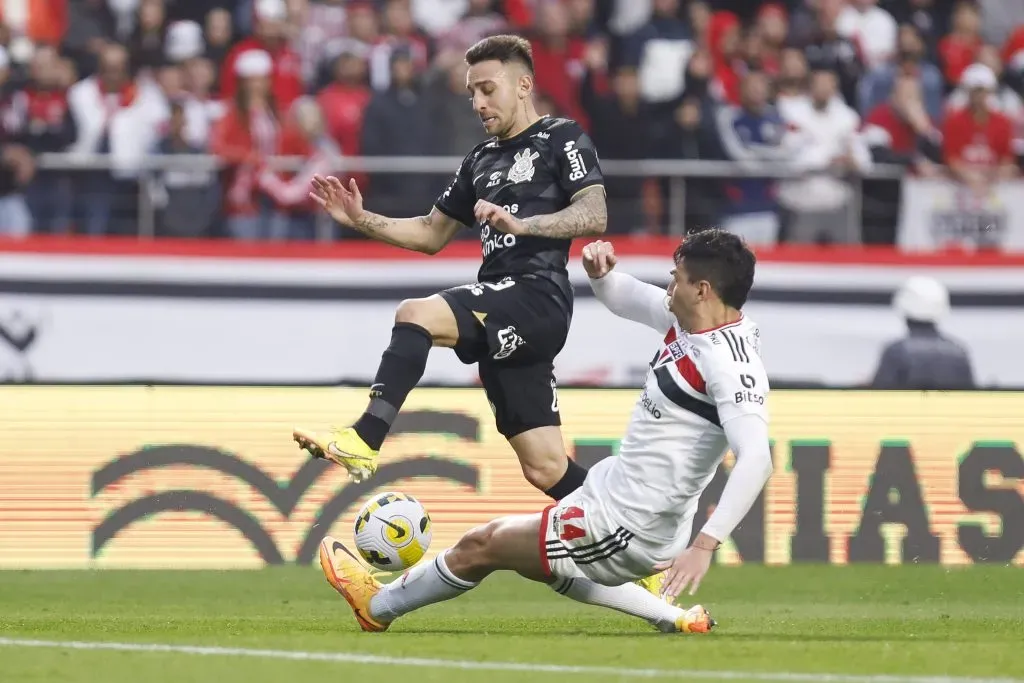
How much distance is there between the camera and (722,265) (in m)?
6.87

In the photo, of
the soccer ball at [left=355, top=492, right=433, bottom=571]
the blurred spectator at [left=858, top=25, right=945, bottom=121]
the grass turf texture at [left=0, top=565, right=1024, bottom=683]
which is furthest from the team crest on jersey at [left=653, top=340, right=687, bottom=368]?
the blurred spectator at [left=858, top=25, right=945, bottom=121]

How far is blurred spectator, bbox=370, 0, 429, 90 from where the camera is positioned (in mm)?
16250

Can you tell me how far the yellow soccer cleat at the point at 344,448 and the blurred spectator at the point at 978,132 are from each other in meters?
9.40

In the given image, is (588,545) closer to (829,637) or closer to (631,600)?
(631,600)

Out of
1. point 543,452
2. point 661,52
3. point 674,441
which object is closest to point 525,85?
point 543,452

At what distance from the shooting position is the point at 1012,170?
15773mm

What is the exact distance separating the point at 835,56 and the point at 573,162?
887 cm

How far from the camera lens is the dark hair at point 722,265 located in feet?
22.5

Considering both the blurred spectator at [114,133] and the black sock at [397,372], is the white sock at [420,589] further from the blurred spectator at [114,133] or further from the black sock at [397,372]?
the blurred spectator at [114,133]

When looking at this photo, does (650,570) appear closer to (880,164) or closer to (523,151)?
(523,151)

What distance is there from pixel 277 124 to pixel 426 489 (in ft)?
17.3

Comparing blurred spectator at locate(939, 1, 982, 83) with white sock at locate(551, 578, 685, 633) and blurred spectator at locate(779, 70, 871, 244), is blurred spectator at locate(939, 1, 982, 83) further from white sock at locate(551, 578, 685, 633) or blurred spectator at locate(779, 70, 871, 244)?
white sock at locate(551, 578, 685, 633)

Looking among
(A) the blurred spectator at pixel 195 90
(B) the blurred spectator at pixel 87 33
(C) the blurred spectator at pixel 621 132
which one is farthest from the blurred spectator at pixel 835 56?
(B) the blurred spectator at pixel 87 33

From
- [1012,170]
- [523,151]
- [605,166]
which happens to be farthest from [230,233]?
[523,151]
